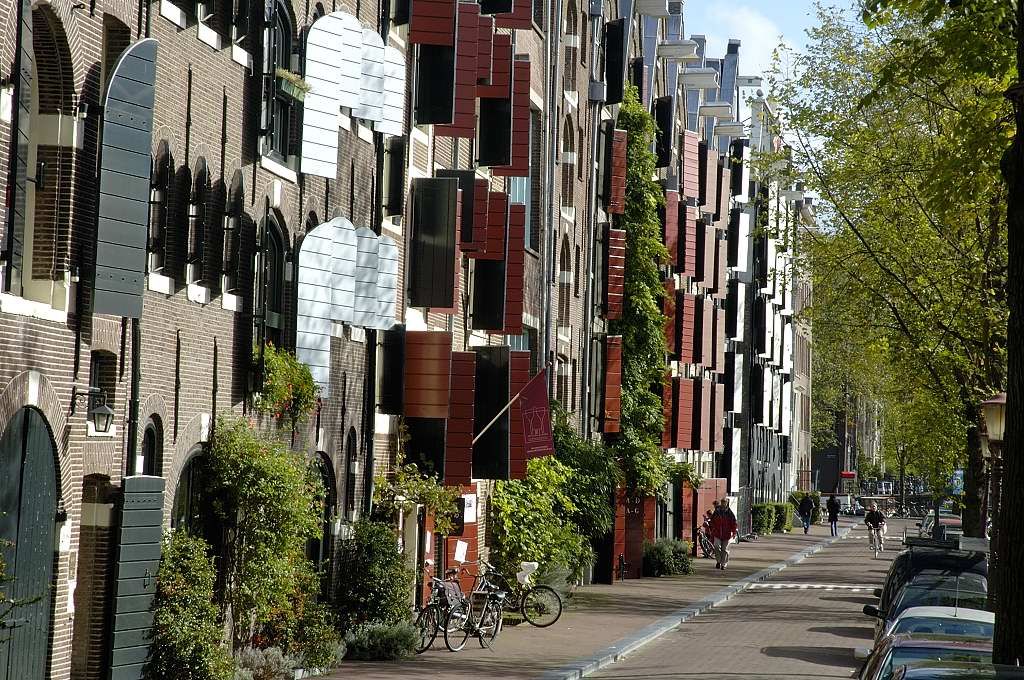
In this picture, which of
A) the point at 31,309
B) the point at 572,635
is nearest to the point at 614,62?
the point at 572,635

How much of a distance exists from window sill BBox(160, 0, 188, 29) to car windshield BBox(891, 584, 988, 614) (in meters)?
9.58

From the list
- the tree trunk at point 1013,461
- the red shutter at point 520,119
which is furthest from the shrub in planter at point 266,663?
the red shutter at point 520,119

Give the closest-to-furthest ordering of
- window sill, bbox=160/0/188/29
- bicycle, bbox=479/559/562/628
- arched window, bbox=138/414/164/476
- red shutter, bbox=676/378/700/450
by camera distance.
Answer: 1. window sill, bbox=160/0/188/29
2. arched window, bbox=138/414/164/476
3. bicycle, bbox=479/559/562/628
4. red shutter, bbox=676/378/700/450

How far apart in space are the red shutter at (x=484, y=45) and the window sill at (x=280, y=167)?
651 centimetres

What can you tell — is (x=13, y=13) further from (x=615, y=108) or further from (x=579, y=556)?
(x=615, y=108)

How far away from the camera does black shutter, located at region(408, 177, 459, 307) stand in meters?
24.5

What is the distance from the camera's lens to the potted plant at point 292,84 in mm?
18734

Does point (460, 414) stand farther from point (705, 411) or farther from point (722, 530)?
point (705, 411)

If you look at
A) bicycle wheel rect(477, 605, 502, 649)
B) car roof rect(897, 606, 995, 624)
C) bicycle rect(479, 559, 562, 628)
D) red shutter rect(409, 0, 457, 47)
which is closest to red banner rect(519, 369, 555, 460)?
bicycle rect(479, 559, 562, 628)

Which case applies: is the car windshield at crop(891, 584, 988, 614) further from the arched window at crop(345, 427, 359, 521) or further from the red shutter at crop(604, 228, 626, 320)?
the red shutter at crop(604, 228, 626, 320)

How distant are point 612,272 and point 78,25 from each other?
26.6 metres

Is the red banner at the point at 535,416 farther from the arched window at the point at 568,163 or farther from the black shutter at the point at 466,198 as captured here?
the arched window at the point at 568,163

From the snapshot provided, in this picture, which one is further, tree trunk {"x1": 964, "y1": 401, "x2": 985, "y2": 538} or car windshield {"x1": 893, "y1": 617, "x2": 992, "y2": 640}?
tree trunk {"x1": 964, "y1": 401, "x2": 985, "y2": 538}

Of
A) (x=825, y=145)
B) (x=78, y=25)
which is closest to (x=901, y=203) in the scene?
(x=825, y=145)
